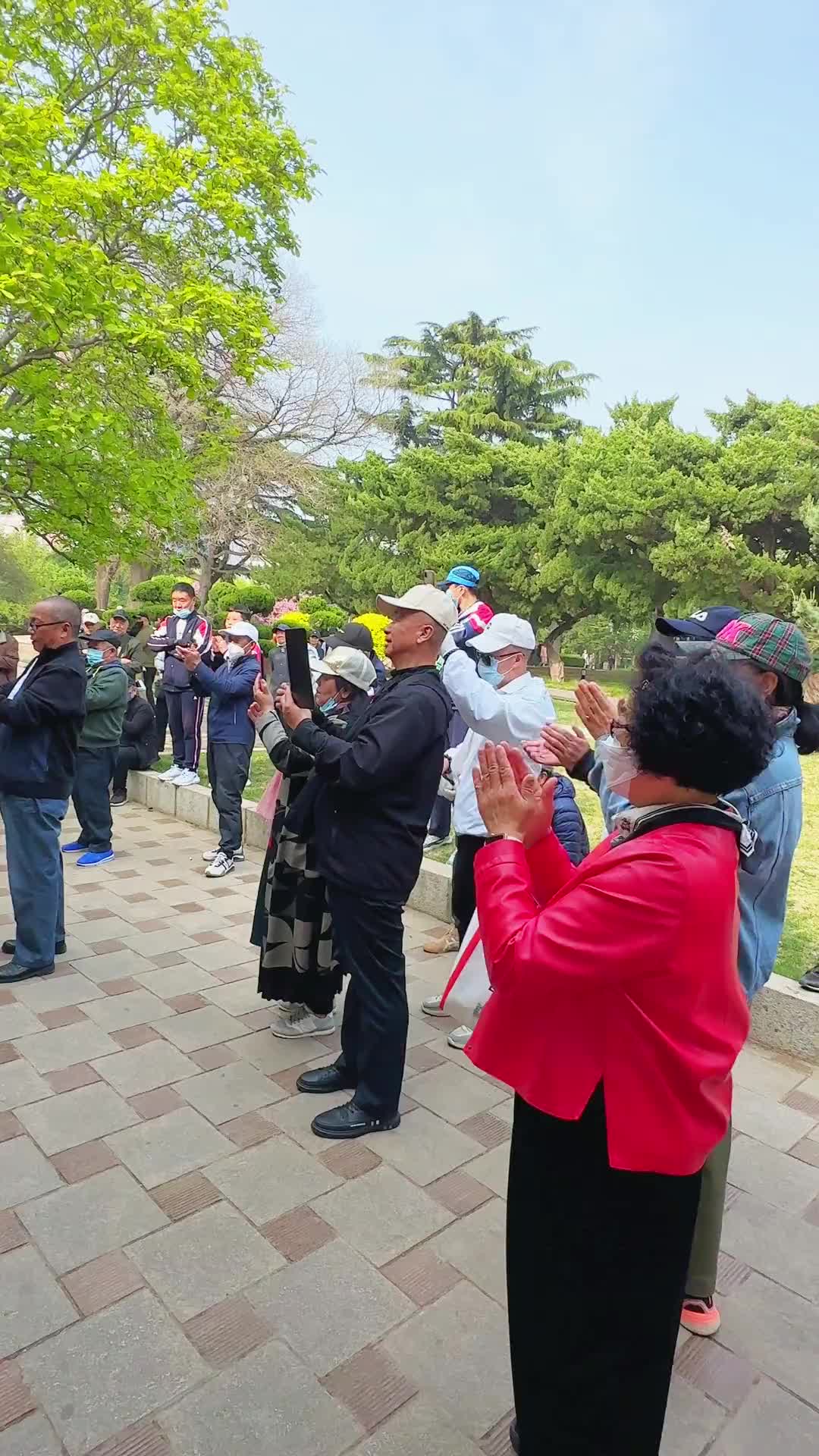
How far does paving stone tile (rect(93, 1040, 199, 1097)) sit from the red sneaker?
1.94 meters

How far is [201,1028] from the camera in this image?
360 centimetres

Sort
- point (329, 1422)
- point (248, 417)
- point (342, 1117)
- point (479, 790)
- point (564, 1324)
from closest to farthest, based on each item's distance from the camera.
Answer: point (564, 1324), point (479, 790), point (329, 1422), point (342, 1117), point (248, 417)

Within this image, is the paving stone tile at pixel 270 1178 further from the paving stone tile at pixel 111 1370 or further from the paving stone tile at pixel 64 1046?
the paving stone tile at pixel 64 1046

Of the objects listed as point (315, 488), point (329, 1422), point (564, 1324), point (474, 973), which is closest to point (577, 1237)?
point (564, 1324)

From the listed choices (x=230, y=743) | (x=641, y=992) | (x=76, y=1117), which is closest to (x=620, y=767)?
(x=641, y=992)

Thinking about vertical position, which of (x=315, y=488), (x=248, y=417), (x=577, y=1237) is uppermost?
(x=248, y=417)

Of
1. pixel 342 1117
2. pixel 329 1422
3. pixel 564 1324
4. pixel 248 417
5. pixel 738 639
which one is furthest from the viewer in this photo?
pixel 248 417

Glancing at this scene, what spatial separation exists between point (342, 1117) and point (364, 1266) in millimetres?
642

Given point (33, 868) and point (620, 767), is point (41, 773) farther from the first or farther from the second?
point (620, 767)

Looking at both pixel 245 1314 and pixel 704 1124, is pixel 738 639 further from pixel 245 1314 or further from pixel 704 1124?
pixel 245 1314

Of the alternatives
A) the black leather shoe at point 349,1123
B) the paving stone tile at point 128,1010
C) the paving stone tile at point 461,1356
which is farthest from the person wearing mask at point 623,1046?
the paving stone tile at point 128,1010

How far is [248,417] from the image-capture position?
23359 millimetres

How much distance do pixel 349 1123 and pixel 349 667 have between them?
5.97 feet

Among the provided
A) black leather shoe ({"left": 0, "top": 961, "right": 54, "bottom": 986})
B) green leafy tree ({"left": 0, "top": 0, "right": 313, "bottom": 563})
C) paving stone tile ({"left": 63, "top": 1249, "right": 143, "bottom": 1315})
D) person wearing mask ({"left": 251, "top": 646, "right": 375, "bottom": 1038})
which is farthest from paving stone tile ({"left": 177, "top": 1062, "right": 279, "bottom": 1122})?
green leafy tree ({"left": 0, "top": 0, "right": 313, "bottom": 563})
